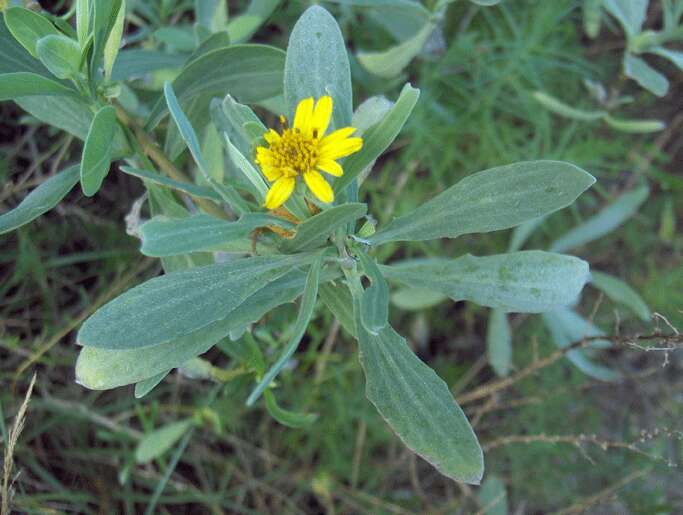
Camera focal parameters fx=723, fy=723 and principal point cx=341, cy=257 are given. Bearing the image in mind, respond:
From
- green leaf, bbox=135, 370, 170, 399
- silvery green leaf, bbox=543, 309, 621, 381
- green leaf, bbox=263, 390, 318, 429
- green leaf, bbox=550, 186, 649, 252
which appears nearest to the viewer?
green leaf, bbox=135, 370, 170, 399

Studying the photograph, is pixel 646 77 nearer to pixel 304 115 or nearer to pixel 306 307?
pixel 304 115

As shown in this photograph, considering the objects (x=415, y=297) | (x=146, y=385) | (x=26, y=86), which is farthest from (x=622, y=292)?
(x=26, y=86)

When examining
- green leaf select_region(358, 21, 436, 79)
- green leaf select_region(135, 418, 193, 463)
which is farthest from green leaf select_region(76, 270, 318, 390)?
green leaf select_region(358, 21, 436, 79)

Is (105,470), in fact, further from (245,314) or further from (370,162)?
(370,162)

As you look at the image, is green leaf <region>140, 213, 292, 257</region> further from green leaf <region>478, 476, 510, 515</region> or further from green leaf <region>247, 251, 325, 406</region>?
green leaf <region>478, 476, 510, 515</region>

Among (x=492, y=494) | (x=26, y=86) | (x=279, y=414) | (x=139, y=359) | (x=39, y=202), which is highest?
(x=26, y=86)

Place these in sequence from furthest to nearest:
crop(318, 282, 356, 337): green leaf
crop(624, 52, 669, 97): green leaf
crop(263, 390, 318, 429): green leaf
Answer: crop(624, 52, 669, 97): green leaf, crop(263, 390, 318, 429): green leaf, crop(318, 282, 356, 337): green leaf
